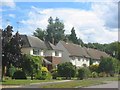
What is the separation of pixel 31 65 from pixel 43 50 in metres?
26.9

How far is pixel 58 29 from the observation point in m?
125

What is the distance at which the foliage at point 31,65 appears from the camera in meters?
41.4

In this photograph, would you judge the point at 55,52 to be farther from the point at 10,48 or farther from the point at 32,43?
the point at 10,48

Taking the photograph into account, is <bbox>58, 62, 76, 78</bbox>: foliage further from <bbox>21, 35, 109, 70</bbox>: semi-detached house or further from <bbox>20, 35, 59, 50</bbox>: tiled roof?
<bbox>20, 35, 59, 50</bbox>: tiled roof

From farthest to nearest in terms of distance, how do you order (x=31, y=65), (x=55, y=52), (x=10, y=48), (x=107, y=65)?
(x=55, y=52) < (x=107, y=65) < (x=31, y=65) < (x=10, y=48)

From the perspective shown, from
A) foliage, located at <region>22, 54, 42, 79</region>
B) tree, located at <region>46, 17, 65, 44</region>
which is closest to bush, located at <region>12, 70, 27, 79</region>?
foliage, located at <region>22, 54, 42, 79</region>

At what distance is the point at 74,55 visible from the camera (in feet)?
261

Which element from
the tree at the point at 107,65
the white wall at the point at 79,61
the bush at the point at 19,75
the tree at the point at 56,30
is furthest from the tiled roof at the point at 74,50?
the bush at the point at 19,75

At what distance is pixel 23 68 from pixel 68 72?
38.4ft

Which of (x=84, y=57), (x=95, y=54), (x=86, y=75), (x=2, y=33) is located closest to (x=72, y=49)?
(x=84, y=57)

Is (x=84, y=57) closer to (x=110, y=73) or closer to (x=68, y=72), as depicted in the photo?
(x=110, y=73)

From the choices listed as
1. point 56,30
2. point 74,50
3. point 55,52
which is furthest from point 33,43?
point 56,30

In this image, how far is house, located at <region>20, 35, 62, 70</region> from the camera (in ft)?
208

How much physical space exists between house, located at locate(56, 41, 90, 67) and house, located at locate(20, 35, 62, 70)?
5.50m
